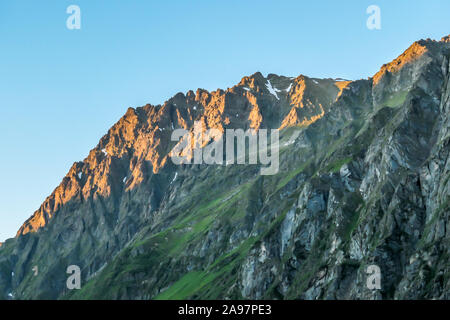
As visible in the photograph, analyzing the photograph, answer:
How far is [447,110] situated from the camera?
19962 cm

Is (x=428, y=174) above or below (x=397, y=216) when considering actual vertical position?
above

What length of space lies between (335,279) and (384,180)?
41.4 meters

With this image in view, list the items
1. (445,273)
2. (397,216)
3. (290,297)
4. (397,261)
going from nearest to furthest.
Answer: (445,273) → (397,261) → (397,216) → (290,297)

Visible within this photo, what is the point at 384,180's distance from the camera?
19512cm

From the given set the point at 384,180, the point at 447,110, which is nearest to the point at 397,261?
the point at 384,180

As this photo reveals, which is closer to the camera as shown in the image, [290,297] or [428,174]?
[428,174]
